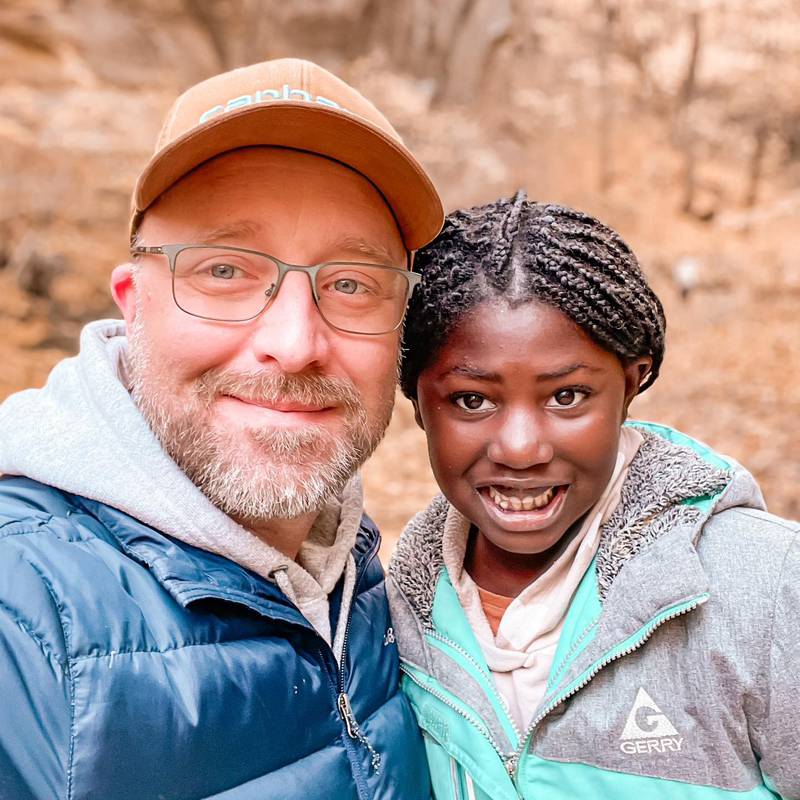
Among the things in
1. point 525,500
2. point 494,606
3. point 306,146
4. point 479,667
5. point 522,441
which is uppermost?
point 306,146

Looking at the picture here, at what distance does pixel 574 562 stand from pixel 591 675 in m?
0.26

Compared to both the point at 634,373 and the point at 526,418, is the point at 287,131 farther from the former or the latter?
the point at 634,373

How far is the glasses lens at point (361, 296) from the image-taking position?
1.70 metres

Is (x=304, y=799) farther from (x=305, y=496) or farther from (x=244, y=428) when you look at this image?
(x=244, y=428)

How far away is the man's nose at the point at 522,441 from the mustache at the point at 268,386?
1.22 feet

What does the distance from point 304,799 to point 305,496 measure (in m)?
0.55

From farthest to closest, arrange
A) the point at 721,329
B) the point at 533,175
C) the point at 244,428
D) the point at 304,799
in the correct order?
the point at 533,175
the point at 721,329
the point at 244,428
the point at 304,799

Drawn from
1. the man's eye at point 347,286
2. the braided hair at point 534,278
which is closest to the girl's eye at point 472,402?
the braided hair at point 534,278

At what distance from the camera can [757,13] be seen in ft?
30.3

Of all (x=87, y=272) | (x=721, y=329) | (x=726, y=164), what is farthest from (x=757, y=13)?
(x=87, y=272)

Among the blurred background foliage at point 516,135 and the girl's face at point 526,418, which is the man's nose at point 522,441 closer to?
the girl's face at point 526,418

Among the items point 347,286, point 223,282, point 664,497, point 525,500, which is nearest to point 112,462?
→ point 223,282

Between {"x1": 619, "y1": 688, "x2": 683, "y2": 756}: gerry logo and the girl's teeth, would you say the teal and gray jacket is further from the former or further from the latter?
the girl's teeth

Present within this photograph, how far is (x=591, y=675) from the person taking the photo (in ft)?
5.24
